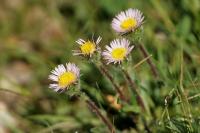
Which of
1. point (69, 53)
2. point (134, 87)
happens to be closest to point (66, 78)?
point (134, 87)

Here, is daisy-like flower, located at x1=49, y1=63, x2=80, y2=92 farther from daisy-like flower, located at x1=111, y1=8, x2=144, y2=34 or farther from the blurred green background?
daisy-like flower, located at x1=111, y1=8, x2=144, y2=34

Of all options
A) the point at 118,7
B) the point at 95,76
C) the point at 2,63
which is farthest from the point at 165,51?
the point at 2,63

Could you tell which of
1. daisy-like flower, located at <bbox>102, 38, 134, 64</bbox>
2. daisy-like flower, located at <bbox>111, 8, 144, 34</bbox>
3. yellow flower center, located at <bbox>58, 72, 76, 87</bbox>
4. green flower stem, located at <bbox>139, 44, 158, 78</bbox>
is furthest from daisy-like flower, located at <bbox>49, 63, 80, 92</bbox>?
green flower stem, located at <bbox>139, 44, 158, 78</bbox>

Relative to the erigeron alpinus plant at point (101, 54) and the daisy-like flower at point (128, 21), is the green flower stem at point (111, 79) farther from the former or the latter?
the daisy-like flower at point (128, 21)

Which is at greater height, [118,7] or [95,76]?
[118,7]

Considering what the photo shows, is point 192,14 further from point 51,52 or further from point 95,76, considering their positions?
point 51,52

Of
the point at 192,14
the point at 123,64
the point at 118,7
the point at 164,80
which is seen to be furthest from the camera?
the point at 118,7

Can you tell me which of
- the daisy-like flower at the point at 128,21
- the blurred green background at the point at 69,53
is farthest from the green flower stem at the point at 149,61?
the daisy-like flower at the point at 128,21
